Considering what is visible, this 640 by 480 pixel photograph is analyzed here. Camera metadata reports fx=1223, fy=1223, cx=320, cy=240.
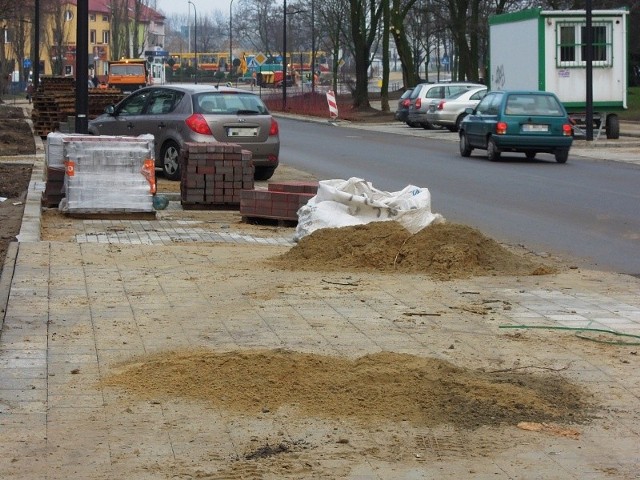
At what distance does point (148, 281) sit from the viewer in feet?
31.9

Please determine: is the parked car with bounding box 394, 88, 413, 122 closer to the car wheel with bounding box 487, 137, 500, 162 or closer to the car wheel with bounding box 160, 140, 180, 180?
the car wheel with bounding box 487, 137, 500, 162

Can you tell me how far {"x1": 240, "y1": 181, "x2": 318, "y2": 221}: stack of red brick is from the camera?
45.2ft

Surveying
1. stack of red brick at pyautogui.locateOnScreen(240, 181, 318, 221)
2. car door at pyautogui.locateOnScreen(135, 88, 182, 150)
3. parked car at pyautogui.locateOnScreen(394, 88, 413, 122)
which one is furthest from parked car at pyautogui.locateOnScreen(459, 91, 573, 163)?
parked car at pyautogui.locateOnScreen(394, 88, 413, 122)

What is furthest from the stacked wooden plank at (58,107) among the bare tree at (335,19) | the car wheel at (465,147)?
the bare tree at (335,19)

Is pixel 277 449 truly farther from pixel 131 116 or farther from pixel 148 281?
pixel 131 116

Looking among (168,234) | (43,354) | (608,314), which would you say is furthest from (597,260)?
(43,354)

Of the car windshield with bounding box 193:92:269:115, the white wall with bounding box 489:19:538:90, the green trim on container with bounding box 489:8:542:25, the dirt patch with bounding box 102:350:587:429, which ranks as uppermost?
the green trim on container with bounding box 489:8:542:25

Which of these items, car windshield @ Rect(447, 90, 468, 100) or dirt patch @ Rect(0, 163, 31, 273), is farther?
car windshield @ Rect(447, 90, 468, 100)

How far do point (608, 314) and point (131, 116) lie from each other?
13.1 metres

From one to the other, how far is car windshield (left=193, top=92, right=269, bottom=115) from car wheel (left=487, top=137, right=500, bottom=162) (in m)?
7.30

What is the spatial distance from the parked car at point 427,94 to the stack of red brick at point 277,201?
29.1 m

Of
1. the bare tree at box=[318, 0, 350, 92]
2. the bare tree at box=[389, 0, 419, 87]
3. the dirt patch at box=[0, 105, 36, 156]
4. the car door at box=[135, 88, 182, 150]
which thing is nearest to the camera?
the car door at box=[135, 88, 182, 150]

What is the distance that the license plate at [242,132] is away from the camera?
63.0 feet

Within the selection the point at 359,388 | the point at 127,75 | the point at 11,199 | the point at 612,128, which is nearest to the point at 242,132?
the point at 11,199
